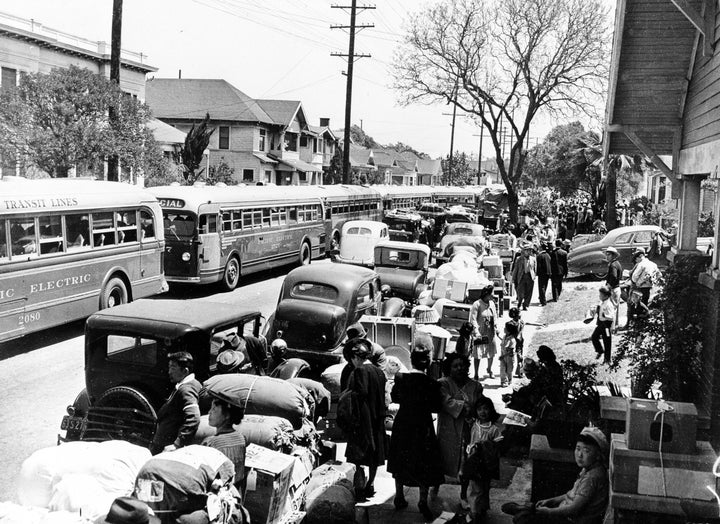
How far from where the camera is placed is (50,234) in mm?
14461

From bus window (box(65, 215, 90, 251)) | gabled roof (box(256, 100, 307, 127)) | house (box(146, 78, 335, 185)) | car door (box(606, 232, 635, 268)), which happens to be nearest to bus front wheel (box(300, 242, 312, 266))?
car door (box(606, 232, 635, 268))

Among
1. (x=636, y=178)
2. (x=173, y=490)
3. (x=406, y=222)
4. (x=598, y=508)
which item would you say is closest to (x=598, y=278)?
(x=406, y=222)

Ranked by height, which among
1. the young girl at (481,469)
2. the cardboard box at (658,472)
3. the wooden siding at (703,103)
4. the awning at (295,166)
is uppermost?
the awning at (295,166)

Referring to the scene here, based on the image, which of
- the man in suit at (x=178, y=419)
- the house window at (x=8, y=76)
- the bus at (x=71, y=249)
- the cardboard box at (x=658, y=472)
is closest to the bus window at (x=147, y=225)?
the bus at (x=71, y=249)

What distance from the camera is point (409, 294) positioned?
17.7 metres

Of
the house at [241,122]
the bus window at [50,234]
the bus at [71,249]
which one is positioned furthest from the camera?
the house at [241,122]

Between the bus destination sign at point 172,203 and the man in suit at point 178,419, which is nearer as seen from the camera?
the man in suit at point 178,419

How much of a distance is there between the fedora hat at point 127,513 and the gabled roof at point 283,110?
5501 cm

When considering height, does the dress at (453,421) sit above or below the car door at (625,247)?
below

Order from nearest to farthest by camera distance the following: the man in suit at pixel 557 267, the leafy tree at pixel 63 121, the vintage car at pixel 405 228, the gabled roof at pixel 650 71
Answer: the gabled roof at pixel 650 71 < the man in suit at pixel 557 267 < the leafy tree at pixel 63 121 < the vintage car at pixel 405 228

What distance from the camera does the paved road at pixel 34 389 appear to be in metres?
9.11

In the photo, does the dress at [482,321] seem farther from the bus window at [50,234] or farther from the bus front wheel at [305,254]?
the bus front wheel at [305,254]

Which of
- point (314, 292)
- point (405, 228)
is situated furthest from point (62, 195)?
point (405, 228)

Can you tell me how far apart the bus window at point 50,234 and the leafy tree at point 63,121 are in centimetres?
1070
